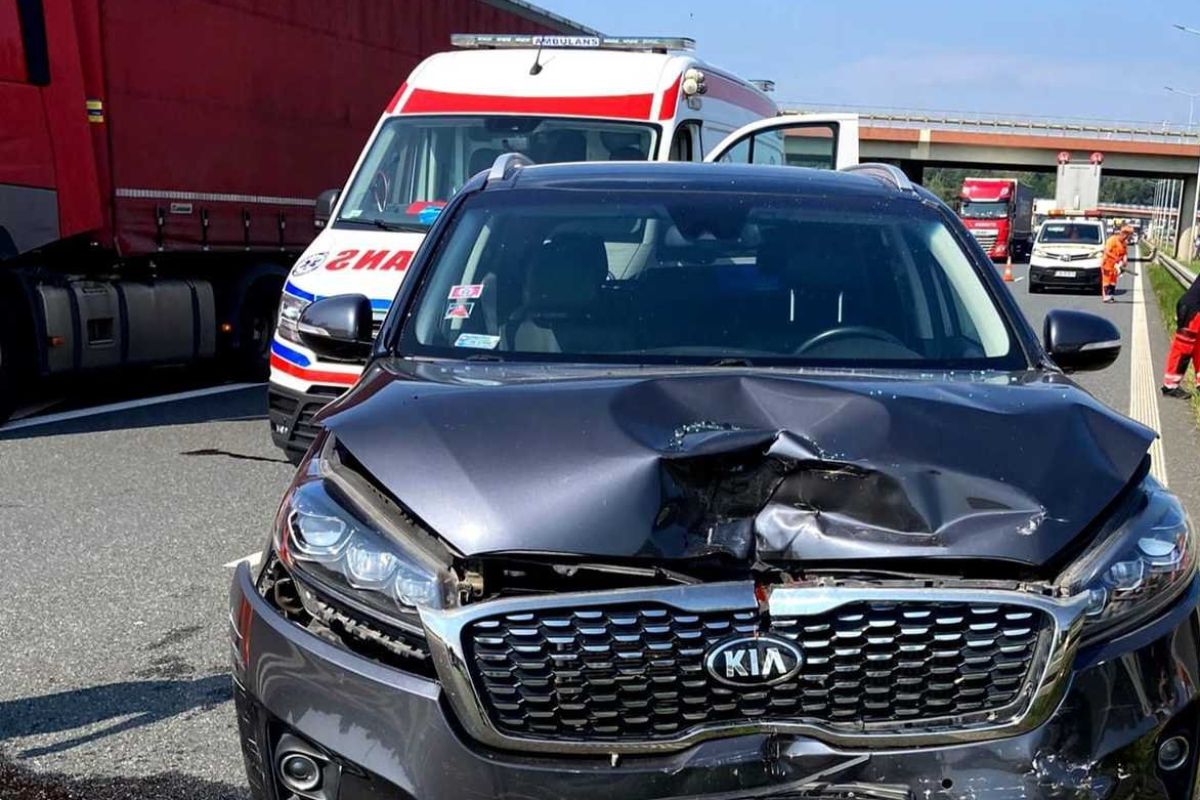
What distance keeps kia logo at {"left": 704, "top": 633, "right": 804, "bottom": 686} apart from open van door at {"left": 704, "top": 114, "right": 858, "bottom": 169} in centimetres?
719

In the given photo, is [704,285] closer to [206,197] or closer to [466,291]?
[466,291]

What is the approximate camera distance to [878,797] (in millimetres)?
2666

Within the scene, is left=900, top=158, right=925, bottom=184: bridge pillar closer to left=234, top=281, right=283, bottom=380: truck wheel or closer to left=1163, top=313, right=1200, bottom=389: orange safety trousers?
left=1163, top=313, right=1200, bottom=389: orange safety trousers

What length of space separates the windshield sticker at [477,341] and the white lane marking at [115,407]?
7.24 metres

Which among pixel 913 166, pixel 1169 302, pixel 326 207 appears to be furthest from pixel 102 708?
pixel 913 166

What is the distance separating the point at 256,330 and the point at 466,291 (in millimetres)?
9793

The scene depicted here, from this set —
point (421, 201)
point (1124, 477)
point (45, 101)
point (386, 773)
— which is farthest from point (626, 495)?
point (45, 101)

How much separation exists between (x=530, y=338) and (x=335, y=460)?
107 centimetres

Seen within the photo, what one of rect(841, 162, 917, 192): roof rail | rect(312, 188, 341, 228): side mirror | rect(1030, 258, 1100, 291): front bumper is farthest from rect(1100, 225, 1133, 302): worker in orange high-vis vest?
rect(841, 162, 917, 192): roof rail

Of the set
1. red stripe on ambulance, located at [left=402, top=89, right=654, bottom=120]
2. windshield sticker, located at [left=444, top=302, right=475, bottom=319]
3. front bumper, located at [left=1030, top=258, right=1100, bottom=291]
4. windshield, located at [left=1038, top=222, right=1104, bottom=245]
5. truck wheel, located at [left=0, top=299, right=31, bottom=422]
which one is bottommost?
front bumper, located at [left=1030, top=258, right=1100, bottom=291]

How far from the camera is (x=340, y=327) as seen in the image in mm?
4492

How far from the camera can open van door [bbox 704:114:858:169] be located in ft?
36.9

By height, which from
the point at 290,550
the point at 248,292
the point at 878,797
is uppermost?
the point at 290,550

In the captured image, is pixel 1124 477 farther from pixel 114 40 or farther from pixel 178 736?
pixel 114 40
